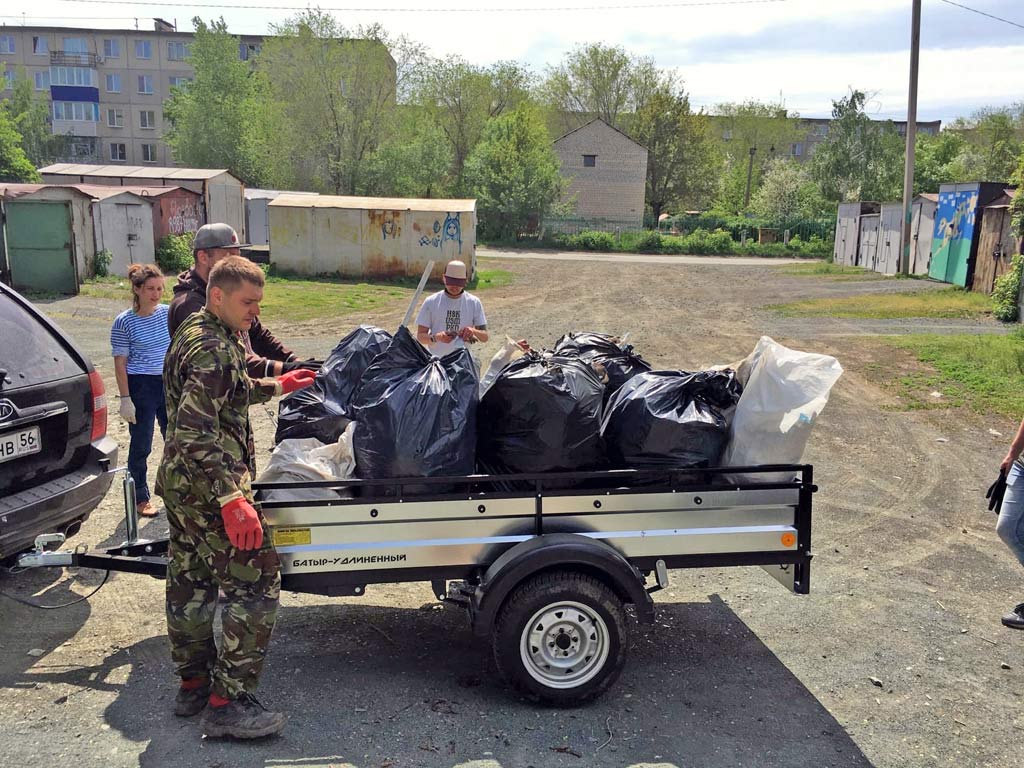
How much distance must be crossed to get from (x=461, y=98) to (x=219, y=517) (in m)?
57.2

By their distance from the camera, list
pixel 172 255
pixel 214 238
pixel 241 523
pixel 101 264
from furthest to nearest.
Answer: pixel 172 255 < pixel 101 264 < pixel 214 238 < pixel 241 523

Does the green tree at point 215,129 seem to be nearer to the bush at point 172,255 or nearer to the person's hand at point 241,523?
the bush at point 172,255

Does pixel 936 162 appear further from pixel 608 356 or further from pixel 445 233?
pixel 608 356

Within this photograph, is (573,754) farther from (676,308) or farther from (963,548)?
(676,308)

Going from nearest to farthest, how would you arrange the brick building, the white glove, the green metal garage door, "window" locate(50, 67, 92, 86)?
the white glove, the green metal garage door, the brick building, "window" locate(50, 67, 92, 86)

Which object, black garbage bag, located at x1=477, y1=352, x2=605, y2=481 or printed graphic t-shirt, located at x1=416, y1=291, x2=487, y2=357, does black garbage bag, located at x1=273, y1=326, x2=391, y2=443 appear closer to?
black garbage bag, located at x1=477, y1=352, x2=605, y2=481

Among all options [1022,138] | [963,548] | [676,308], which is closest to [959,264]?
[676,308]

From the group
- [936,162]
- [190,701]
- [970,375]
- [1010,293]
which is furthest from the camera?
[936,162]

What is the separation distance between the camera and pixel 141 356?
5.48 m

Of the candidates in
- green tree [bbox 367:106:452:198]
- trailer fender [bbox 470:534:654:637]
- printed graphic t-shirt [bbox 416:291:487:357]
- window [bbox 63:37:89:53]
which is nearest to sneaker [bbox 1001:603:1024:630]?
trailer fender [bbox 470:534:654:637]

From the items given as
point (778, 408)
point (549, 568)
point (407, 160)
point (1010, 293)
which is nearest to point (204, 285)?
point (549, 568)

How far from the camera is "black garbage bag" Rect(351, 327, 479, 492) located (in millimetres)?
3549

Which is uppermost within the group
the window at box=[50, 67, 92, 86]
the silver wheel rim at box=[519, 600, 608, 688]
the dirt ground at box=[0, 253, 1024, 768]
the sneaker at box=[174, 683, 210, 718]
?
the window at box=[50, 67, 92, 86]

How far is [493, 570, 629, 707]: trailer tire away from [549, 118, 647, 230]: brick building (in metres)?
54.9
